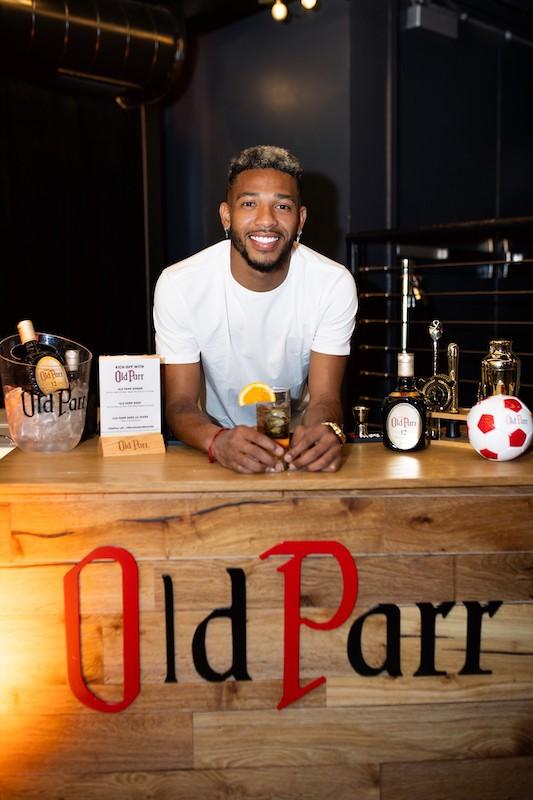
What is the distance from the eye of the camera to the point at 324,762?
68.2 inches

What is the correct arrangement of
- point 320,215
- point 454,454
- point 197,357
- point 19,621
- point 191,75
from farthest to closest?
point 191,75 → point 320,215 → point 197,357 → point 454,454 → point 19,621

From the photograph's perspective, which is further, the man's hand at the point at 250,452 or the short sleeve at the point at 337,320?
the short sleeve at the point at 337,320

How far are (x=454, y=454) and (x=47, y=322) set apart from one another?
2960 millimetres

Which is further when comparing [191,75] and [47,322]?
[191,75]

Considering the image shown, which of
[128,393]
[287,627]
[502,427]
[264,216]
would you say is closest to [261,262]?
[264,216]

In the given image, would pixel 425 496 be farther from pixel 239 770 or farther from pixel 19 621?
pixel 19 621

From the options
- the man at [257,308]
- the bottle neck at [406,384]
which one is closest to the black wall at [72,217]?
the man at [257,308]

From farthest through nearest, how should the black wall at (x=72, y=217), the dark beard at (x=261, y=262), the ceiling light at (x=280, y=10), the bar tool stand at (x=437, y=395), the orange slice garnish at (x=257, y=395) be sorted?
the black wall at (x=72, y=217), the ceiling light at (x=280, y=10), the dark beard at (x=261, y=262), the bar tool stand at (x=437, y=395), the orange slice garnish at (x=257, y=395)

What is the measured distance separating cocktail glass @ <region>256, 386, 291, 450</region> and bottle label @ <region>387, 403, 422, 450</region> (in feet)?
0.95

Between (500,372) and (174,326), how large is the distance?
37.3 inches

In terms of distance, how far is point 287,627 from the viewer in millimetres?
1711

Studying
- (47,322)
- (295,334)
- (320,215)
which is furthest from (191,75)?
(295,334)

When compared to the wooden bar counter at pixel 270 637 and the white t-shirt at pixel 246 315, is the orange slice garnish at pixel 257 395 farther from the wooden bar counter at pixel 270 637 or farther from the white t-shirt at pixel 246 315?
the white t-shirt at pixel 246 315

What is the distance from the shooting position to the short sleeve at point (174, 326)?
7.80 feet
